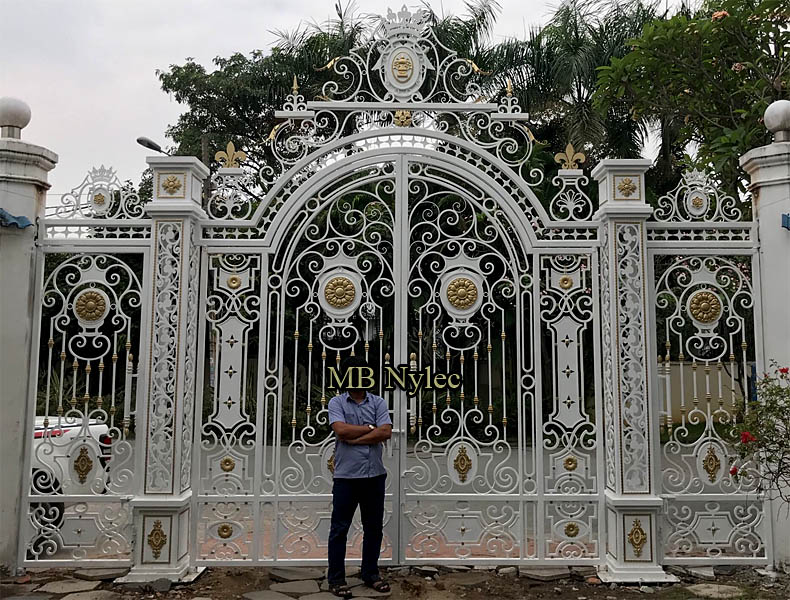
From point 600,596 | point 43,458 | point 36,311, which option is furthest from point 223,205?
point 600,596

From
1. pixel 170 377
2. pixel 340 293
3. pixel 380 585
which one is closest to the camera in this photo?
pixel 380 585

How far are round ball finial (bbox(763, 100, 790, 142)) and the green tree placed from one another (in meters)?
0.85

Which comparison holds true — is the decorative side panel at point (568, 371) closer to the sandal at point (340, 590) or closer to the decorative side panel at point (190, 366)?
the sandal at point (340, 590)

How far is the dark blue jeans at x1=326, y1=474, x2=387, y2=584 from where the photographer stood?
3828mm

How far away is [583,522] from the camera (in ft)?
14.0

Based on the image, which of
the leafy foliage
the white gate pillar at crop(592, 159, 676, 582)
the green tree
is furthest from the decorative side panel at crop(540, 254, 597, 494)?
the green tree

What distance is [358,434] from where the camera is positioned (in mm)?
3871

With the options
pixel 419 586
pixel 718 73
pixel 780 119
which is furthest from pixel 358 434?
pixel 718 73

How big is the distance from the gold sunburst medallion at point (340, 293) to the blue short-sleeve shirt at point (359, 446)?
0.60 m

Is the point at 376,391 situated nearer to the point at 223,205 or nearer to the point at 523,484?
the point at 523,484

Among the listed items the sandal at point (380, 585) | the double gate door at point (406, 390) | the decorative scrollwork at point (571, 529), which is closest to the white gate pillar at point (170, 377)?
the double gate door at point (406, 390)

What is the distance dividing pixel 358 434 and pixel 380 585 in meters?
0.84

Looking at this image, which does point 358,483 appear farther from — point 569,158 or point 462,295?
point 569,158

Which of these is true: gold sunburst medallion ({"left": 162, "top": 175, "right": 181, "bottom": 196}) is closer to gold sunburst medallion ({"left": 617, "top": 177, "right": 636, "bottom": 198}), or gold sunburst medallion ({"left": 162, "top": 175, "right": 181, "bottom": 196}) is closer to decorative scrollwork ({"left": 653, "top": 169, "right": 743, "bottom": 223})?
gold sunburst medallion ({"left": 617, "top": 177, "right": 636, "bottom": 198})
